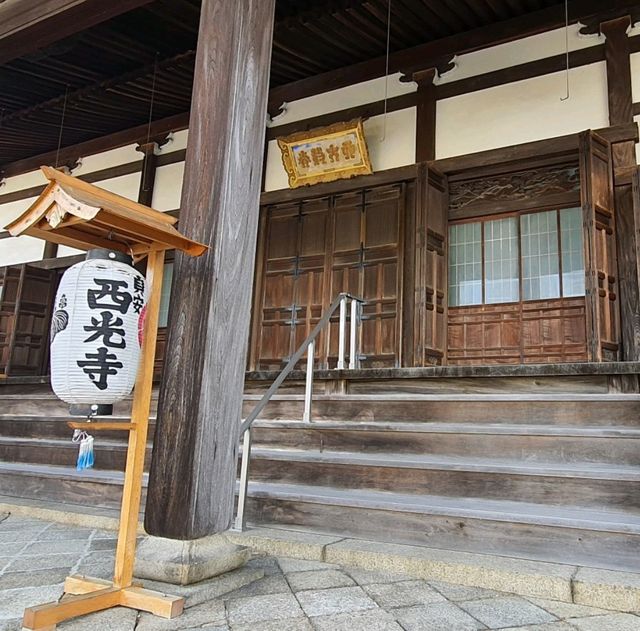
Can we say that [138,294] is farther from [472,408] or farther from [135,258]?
[472,408]

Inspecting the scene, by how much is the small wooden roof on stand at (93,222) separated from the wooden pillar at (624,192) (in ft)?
14.6

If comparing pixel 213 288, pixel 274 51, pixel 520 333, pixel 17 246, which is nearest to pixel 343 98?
pixel 274 51

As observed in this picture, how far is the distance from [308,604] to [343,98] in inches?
255

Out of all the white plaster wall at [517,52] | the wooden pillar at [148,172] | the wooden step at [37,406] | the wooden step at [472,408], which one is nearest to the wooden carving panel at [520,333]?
the wooden step at [472,408]

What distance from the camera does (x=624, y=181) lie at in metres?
5.57

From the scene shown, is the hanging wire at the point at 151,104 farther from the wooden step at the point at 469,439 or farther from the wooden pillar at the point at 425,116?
the wooden step at the point at 469,439

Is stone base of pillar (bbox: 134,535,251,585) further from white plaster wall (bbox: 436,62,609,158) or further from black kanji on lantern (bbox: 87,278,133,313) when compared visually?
white plaster wall (bbox: 436,62,609,158)

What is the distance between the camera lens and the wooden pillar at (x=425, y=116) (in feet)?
21.8

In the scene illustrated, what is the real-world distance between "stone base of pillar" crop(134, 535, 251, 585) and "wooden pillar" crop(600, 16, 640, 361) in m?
4.28

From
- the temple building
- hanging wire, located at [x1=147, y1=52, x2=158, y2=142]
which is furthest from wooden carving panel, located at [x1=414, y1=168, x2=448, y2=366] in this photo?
hanging wire, located at [x1=147, y1=52, x2=158, y2=142]

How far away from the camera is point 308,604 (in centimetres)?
230

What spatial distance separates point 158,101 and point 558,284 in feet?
20.0

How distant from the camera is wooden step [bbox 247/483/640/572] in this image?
100 inches

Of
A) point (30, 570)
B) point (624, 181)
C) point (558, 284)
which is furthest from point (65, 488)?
point (624, 181)
